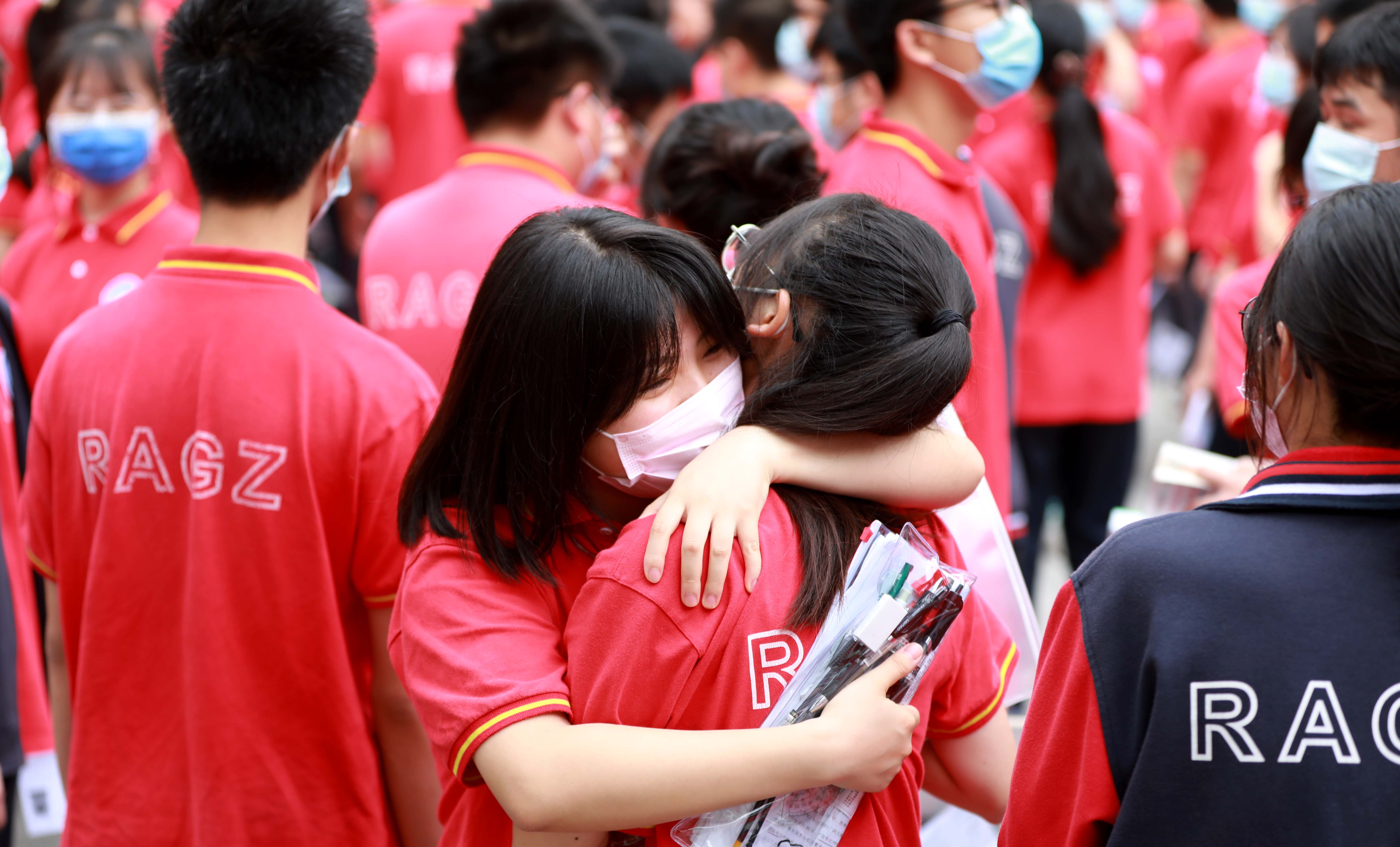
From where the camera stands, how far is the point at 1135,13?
32.5 ft

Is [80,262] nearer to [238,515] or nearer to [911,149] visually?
[238,515]

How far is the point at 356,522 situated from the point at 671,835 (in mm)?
768

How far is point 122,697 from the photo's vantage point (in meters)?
1.97

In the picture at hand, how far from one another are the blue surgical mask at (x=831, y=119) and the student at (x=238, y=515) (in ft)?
9.69

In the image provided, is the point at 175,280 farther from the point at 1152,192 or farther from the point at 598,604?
the point at 1152,192

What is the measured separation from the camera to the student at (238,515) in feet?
6.26

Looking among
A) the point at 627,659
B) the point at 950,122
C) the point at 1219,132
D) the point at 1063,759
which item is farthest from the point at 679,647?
the point at 1219,132

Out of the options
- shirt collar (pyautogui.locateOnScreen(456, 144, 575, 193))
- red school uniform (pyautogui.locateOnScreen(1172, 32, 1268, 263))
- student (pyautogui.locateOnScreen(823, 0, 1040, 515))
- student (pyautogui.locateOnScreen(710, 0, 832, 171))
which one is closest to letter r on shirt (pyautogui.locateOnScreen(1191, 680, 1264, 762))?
student (pyautogui.locateOnScreen(823, 0, 1040, 515))

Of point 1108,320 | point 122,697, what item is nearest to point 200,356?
point 122,697

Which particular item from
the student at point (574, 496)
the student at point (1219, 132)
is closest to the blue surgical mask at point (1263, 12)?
the student at point (1219, 132)

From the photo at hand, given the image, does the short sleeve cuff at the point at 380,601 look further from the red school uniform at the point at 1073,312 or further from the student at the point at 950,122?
the red school uniform at the point at 1073,312

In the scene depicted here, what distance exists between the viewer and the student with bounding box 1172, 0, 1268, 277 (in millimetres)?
6539

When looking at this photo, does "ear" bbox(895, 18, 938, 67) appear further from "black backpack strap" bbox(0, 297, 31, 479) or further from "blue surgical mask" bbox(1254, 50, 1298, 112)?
"blue surgical mask" bbox(1254, 50, 1298, 112)

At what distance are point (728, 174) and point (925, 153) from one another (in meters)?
0.65
